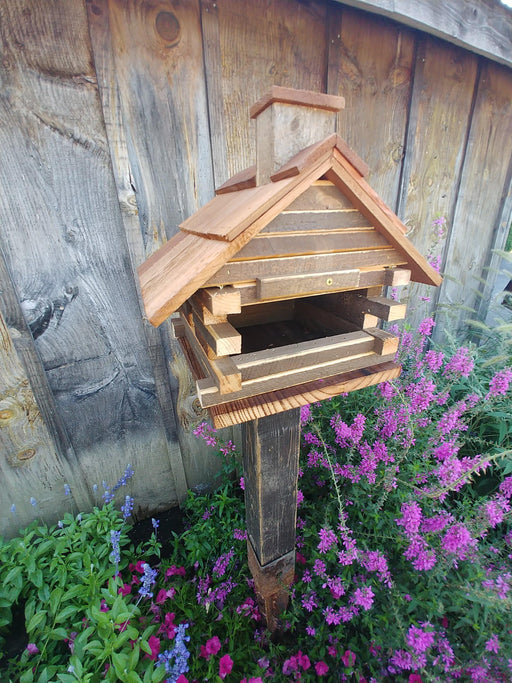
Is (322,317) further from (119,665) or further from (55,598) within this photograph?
(55,598)

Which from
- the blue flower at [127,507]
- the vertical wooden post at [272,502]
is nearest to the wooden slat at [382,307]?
the vertical wooden post at [272,502]

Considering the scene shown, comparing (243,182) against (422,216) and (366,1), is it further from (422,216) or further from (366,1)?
(422,216)

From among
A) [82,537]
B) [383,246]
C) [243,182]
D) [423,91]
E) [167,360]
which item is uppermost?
[423,91]

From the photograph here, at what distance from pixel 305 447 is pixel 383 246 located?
1.05 metres

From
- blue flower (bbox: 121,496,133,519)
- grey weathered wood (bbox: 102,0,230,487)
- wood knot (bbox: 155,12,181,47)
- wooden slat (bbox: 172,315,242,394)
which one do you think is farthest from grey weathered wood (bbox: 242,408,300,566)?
wood knot (bbox: 155,12,181,47)

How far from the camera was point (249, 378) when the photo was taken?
687mm

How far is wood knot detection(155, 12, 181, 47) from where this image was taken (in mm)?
966

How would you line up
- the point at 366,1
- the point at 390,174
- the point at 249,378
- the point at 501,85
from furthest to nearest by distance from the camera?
A: 1. the point at 501,85
2. the point at 390,174
3. the point at 366,1
4. the point at 249,378

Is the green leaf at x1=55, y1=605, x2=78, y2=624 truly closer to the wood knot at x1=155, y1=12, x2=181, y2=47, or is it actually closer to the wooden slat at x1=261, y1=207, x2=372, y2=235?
the wooden slat at x1=261, y1=207, x2=372, y2=235

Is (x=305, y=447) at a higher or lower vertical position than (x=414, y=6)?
lower

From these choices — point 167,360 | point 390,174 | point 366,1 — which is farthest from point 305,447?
point 366,1

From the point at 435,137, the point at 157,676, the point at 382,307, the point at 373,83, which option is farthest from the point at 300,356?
the point at 435,137

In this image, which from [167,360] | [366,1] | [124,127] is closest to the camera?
[366,1]

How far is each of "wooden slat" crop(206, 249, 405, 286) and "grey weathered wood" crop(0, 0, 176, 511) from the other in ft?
2.50
